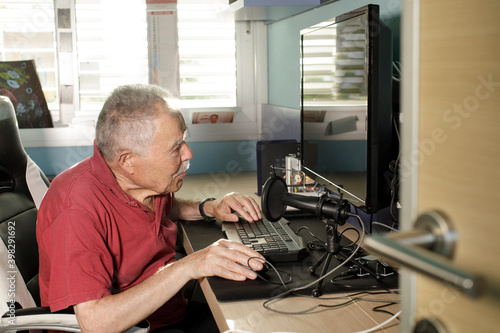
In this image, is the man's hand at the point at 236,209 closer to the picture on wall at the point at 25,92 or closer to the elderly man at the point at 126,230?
the elderly man at the point at 126,230

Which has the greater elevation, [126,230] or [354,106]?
[354,106]

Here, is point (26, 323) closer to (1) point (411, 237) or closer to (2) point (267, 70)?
(1) point (411, 237)

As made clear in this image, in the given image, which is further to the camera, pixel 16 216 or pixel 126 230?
pixel 16 216

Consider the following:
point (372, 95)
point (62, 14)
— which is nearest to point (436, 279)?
point (372, 95)

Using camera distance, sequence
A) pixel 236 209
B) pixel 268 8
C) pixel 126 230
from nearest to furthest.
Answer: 1. pixel 126 230
2. pixel 236 209
3. pixel 268 8

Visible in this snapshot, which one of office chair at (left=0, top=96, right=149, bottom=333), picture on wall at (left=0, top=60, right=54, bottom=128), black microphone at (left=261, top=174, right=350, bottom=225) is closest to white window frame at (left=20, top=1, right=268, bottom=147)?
picture on wall at (left=0, top=60, right=54, bottom=128)

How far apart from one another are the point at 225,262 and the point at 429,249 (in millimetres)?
889

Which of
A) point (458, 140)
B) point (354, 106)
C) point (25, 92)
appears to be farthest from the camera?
point (25, 92)

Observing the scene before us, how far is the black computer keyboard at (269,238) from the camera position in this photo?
4.27 feet

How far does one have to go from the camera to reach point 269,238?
55.9 inches

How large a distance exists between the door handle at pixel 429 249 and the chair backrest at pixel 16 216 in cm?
126

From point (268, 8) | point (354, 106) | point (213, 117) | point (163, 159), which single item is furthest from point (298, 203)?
point (213, 117)

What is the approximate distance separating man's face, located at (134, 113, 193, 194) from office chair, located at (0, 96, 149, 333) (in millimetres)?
386

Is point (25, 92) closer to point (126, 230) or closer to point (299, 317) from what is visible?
point (126, 230)
